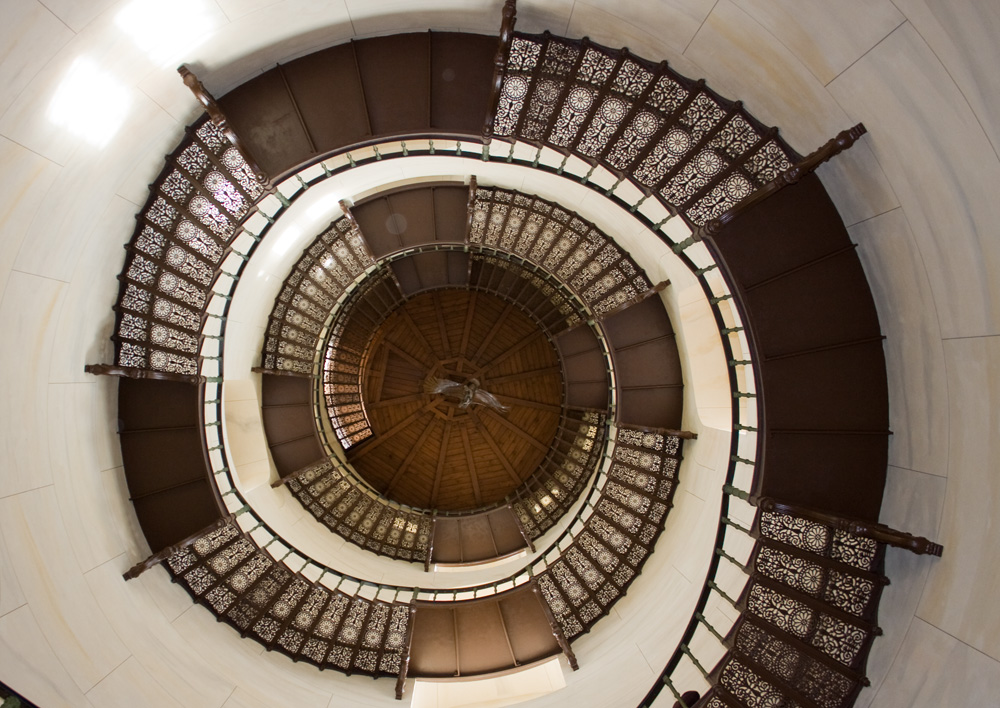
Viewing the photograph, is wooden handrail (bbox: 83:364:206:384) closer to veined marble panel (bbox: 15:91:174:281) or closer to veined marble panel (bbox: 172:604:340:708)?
veined marble panel (bbox: 15:91:174:281)

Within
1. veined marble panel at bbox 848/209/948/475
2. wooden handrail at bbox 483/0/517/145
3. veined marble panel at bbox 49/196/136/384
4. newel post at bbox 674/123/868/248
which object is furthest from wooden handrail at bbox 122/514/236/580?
veined marble panel at bbox 848/209/948/475

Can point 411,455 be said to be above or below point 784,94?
below

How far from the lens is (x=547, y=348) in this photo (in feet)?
46.9

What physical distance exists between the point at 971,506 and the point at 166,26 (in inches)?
427

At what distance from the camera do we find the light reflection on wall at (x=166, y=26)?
5648mm

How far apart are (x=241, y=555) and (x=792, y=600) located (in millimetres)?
9065

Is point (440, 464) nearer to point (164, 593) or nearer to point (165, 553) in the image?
point (164, 593)

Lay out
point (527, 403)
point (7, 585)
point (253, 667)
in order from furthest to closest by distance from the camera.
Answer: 1. point (527, 403)
2. point (253, 667)
3. point (7, 585)

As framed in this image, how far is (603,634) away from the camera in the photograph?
9.91m

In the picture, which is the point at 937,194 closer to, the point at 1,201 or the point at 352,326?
the point at 1,201

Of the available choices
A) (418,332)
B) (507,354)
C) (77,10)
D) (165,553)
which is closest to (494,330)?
(507,354)

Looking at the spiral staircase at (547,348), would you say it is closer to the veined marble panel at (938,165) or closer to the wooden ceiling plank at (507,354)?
the veined marble panel at (938,165)

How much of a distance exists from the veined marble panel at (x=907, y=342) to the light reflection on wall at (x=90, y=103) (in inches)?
362

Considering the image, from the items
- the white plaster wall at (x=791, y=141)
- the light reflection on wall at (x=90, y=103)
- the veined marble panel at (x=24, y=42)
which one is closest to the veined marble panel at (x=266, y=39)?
the white plaster wall at (x=791, y=141)
